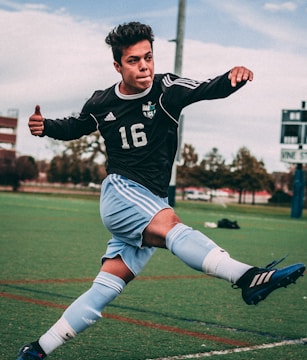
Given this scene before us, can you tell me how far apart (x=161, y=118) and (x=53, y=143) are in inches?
2796

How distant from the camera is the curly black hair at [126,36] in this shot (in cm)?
390

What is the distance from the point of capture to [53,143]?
243ft

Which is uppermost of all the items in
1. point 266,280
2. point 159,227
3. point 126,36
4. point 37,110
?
point 126,36

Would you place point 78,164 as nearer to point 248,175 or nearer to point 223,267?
point 248,175

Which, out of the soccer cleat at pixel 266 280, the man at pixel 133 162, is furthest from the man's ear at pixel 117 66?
the soccer cleat at pixel 266 280

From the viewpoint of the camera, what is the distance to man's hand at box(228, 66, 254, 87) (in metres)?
3.44

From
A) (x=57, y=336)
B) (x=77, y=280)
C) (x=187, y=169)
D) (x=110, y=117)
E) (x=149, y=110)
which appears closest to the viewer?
(x=57, y=336)

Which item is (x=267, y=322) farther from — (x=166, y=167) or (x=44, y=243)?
(x=44, y=243)

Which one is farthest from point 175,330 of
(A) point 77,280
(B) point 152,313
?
(A) point 77,280

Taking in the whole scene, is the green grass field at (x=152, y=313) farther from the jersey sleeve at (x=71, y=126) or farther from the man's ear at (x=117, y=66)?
the man's ear at (x=117, y=66)

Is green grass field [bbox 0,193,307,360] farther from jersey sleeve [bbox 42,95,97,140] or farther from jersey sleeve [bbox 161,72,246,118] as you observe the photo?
jersey sleeve [bbox 161,72,246,118]

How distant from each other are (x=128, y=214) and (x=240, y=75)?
97cm

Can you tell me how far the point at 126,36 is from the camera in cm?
389

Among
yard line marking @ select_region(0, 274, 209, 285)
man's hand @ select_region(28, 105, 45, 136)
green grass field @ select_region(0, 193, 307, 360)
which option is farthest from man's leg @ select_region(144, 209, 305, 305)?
yard line marking @ select_region(0, 274, 209, 285)
